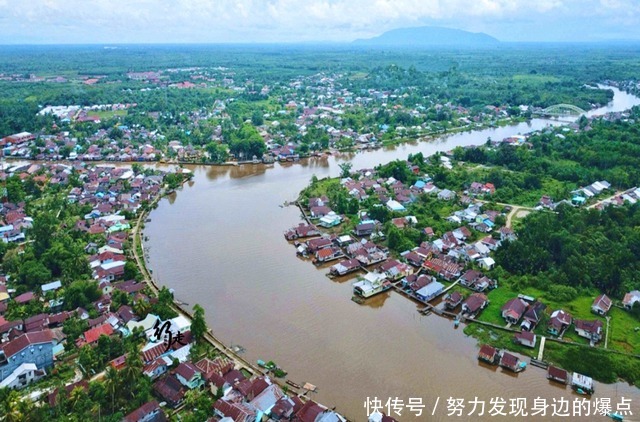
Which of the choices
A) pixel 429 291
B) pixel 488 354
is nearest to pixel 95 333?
pixel 429 291

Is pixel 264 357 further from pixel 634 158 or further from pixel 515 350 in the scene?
pixel 634 158

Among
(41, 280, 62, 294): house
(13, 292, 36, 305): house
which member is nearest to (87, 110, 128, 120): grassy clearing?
(41, 280, 62, 294): house

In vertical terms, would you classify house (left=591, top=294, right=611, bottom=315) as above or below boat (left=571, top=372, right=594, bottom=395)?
above

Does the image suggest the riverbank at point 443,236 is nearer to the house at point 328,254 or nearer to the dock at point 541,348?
the dock at point 541,348

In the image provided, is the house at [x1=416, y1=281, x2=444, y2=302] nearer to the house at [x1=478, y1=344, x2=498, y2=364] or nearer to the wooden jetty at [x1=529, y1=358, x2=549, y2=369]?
the house at [x1=478, y1=344, x2=498, y2=364]

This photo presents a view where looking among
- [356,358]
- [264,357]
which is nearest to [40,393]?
[264,357]
